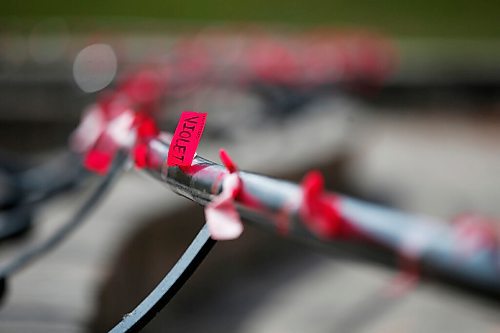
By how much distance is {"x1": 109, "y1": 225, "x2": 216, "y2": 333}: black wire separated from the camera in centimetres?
136

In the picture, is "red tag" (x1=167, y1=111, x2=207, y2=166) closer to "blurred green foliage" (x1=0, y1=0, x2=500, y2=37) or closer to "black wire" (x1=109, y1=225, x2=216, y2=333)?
"black wire" (x1=109, y1=225, x2=216, y2=333)

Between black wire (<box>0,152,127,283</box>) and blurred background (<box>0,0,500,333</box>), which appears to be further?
blurred background (<box>0,0,500,333</box>)

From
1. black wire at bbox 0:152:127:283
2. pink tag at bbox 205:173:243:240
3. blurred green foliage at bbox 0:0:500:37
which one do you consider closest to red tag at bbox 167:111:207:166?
pink tag at bbox 205:173:243:240

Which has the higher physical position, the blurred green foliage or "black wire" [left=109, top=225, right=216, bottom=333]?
the blurred green foliage

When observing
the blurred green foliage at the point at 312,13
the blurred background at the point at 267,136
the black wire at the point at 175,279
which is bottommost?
the black wire at the point at 175,279

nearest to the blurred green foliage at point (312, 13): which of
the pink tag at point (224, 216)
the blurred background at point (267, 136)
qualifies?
the blurred background at point (267, 136)

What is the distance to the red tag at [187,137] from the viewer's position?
4.61 feet

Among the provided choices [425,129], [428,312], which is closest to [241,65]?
[425,129]

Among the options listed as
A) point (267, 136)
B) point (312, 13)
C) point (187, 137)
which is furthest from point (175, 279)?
point (312, 13)

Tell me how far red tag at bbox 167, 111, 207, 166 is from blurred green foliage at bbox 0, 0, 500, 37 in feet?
54.9

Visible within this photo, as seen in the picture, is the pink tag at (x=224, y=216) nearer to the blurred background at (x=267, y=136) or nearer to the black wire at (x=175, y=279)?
the black wire at (x=175, y=279)

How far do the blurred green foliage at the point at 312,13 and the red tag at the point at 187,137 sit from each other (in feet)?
54.9

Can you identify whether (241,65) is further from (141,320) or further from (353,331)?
(141,320)

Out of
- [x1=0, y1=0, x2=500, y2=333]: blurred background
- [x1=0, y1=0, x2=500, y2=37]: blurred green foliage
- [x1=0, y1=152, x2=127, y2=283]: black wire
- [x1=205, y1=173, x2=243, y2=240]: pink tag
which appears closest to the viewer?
[x1=205, y1=173, x2=243, y2=240]: pink tag
